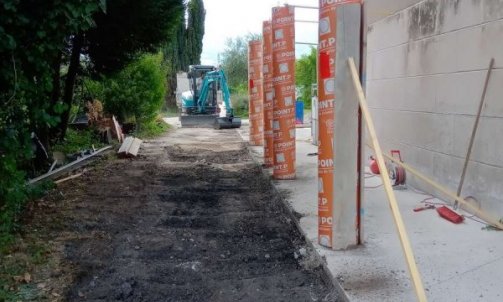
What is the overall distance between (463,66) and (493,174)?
1.39 meters

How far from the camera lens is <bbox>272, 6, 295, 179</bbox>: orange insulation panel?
8805 millimetres

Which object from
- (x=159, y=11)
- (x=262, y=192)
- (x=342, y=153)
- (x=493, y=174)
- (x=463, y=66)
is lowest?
(x=262, y=192)

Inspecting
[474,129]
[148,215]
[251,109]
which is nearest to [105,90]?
[251,109]

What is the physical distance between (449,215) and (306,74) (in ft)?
87.5

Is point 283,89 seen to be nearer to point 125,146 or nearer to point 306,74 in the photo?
point 125,146

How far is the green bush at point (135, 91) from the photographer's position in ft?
57.4

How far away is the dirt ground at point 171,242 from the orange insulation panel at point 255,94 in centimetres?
516

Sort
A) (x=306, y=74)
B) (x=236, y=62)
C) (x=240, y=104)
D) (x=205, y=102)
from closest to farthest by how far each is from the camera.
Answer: (x=205, y=102)
(x=306, y=74)
(x=240, y=104)
(x=236, y=62)

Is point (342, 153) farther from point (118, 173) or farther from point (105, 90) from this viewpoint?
point (105, 90)

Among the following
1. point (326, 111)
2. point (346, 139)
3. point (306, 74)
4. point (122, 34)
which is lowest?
point (346, 139)

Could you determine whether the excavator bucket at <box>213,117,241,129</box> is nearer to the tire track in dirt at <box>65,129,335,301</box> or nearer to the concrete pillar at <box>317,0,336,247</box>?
the tire track in dirt at <box>65,129,335,301</box>

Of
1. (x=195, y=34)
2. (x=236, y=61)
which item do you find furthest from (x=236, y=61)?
(x=195, y=34)

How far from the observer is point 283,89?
355 inches

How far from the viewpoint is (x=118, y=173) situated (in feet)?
34.3
